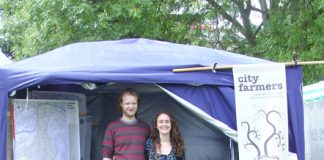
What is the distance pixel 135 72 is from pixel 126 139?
718mm

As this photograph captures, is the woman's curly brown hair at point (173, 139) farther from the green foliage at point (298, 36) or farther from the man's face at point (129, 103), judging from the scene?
the green foliage at point (298, 36)

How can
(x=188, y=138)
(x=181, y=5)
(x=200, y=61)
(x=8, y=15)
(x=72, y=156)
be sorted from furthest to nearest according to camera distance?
(x=8, y=15) → (x=181, y=5) → (x=188, y=138) → (x=72, y=156) → (x=200, y=61)

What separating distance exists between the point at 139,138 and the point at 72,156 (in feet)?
3.89

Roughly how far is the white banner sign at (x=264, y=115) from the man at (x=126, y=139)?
1096mm

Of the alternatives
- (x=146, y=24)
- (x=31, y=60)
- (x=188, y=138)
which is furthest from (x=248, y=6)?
(x=31, y=60)

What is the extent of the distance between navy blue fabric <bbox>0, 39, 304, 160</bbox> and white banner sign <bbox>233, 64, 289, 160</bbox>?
0.20 m

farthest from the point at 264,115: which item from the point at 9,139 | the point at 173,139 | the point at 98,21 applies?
the point at 98,21

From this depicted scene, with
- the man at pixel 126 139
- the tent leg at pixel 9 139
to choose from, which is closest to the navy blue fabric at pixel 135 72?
the tent leg at pixel 9 139

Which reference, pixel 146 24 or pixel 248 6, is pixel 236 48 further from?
pixel 146 24

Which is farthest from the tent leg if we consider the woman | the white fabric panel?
the white fabric panel

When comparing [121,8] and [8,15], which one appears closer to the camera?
[121,8]

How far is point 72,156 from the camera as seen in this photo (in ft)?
20.7

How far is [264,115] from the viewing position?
5598 mm

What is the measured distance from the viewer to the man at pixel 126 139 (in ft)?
18.0
